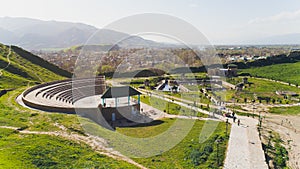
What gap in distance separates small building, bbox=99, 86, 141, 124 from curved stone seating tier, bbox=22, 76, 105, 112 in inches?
127

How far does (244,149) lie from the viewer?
57.1ft

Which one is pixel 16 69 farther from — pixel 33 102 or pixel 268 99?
pixel 268 99

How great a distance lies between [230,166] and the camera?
14688mm

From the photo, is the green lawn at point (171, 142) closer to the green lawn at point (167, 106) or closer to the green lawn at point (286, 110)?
the green lawn at point (167, 106)

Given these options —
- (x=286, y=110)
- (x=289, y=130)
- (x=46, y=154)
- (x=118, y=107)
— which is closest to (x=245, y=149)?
(x=289, y=130)

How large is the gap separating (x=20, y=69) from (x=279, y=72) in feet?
201

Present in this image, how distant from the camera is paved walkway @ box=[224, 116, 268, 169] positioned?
48.9 ft

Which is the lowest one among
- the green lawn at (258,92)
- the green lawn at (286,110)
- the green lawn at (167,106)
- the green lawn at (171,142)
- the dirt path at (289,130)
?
the dirt path at (289,130)

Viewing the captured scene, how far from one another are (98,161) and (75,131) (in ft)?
16.7

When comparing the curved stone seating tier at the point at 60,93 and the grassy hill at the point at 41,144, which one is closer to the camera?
the grassy hill at the point at 41,144

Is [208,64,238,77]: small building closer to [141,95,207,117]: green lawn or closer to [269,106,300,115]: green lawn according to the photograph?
[269,106,300,115]: green lawn

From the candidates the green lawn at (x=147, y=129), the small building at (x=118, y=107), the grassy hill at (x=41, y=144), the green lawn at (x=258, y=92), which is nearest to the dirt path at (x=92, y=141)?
the grassy hill at (x=41, y=144)

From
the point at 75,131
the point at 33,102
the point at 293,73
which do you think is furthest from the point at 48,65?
the point at 293,73

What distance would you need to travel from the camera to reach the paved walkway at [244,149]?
48.9 ft
